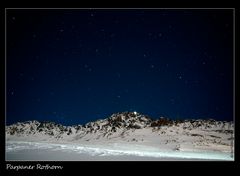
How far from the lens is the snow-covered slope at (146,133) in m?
27.6

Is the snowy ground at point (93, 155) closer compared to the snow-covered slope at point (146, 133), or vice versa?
the snowy ground at point (93, 155)

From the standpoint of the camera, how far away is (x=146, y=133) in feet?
134

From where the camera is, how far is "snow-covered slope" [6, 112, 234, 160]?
27.6 metres

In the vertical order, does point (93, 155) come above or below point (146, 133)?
above

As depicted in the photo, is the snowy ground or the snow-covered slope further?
the snow-covered slope

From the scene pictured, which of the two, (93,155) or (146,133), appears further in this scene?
(146,133)

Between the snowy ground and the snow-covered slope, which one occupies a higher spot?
the snowy ground

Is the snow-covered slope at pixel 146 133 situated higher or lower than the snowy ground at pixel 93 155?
lower
